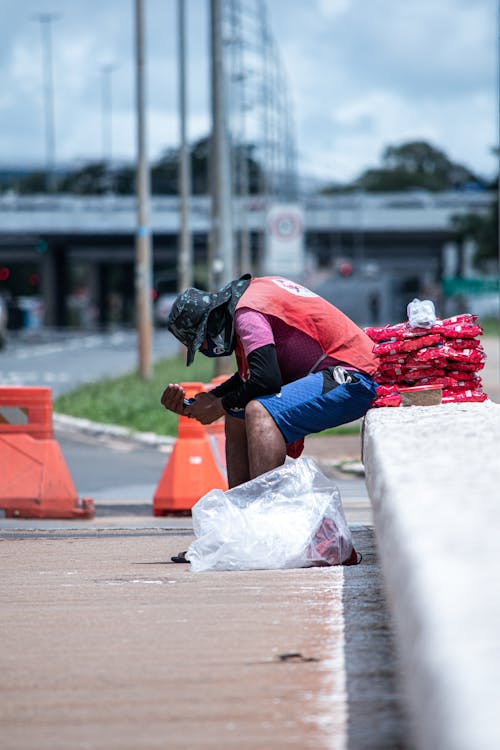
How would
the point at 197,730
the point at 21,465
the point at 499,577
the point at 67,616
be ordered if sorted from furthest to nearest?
1. the point at 21,465
2. the point at 67,616
3. the point at 197,730
4. the point at 499,577

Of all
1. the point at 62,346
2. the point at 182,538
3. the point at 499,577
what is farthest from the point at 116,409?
the point at 62,346

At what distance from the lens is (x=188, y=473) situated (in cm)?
988

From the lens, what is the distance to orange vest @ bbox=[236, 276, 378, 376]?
690 cm

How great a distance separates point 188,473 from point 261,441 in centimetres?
325

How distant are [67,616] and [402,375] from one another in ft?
8.65

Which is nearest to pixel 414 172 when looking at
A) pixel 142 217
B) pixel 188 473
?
pixel 142 217

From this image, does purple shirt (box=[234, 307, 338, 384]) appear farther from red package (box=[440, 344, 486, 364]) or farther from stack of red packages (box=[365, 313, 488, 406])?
red package (box=[440, 344, 486, 364])

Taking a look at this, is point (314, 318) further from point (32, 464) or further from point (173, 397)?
point (32, 464)

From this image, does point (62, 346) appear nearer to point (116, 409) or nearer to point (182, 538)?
point (116, 409)

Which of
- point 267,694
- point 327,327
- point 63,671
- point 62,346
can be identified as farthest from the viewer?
point 62,346

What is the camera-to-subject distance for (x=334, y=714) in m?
3.82

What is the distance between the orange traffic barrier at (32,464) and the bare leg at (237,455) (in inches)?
107

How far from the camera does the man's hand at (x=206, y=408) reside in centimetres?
Answer: 726

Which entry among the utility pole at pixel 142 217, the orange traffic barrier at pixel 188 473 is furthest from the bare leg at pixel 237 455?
the utility pole at pixel 142 217
